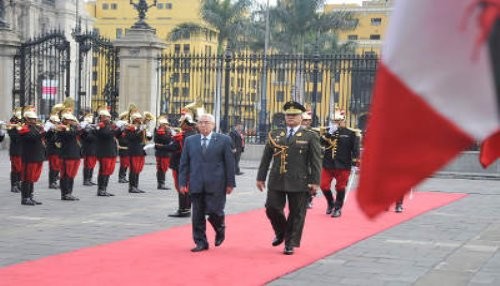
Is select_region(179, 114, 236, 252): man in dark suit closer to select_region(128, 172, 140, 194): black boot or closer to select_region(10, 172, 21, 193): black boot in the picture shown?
select_region(128, 172, 140, 194): black boot

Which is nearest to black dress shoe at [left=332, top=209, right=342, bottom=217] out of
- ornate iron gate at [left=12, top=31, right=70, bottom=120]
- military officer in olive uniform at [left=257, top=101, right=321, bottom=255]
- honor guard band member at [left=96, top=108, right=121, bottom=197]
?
military officer in olive uniform at [left=257, top=101, right=321, bottom=255]

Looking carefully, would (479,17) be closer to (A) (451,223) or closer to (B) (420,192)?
(A) (451,223)

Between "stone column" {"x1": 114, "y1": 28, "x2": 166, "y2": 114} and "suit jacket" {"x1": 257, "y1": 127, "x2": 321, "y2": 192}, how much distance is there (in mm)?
16955

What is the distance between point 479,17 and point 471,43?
59 mm

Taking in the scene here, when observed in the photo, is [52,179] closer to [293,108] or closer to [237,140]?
[237,140]

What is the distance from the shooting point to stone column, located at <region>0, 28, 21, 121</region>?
27.2 metres

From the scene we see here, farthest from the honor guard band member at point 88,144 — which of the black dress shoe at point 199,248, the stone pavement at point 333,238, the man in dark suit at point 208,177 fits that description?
the black dress shoe at point 199,248

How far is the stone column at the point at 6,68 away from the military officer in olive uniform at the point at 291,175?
1956cm

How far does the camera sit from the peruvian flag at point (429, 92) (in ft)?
5.48

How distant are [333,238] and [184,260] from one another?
2741 mm

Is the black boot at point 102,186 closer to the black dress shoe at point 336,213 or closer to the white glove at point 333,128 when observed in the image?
the white glove at point 333,128

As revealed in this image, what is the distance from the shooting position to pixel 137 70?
86.9 feet

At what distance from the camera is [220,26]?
48.4 metres

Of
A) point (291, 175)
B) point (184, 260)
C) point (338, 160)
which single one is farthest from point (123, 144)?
point (184, 260)
